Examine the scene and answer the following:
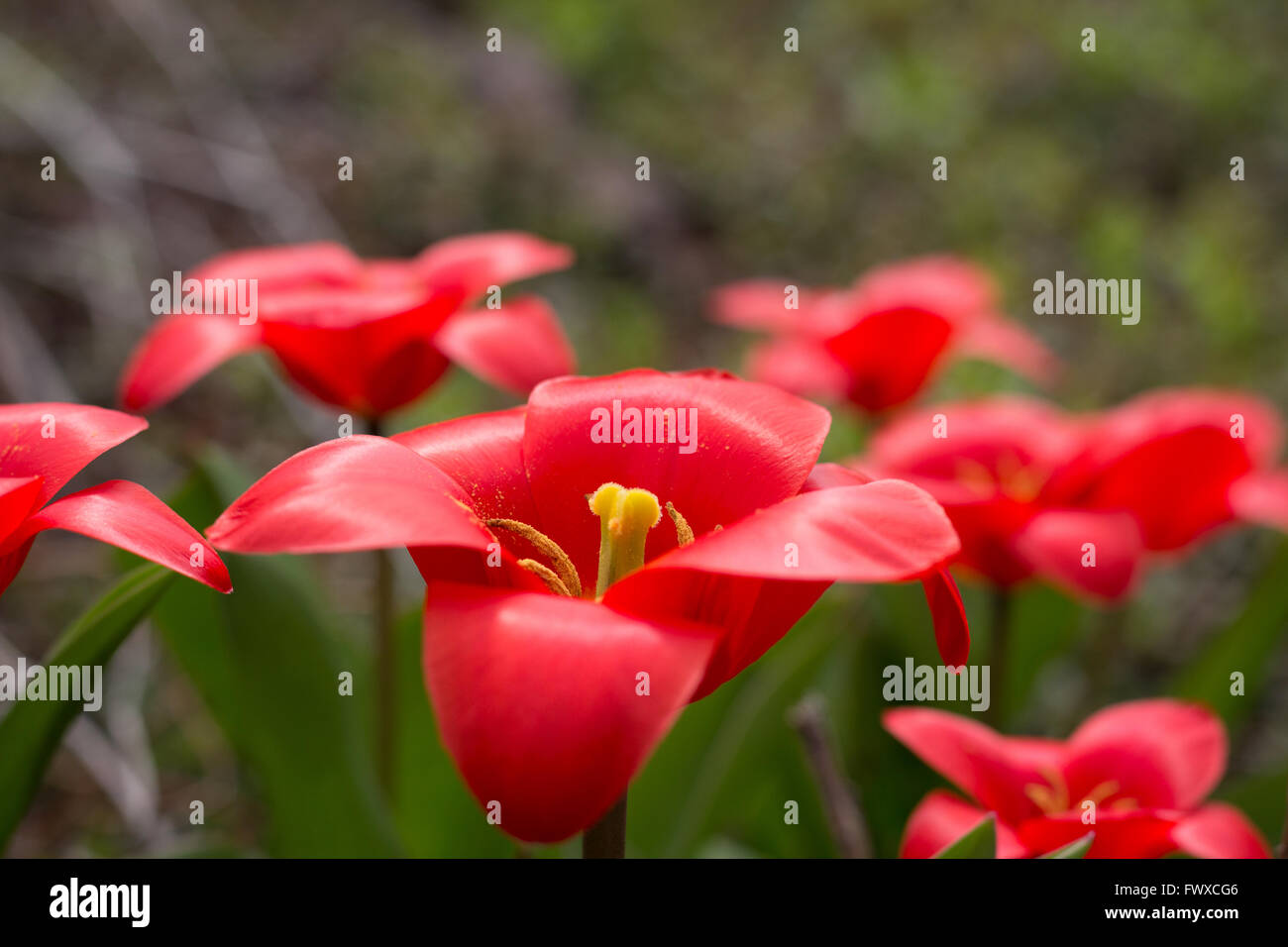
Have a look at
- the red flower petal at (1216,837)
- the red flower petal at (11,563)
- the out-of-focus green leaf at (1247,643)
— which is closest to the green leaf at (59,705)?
the red flower petal at (11,563)

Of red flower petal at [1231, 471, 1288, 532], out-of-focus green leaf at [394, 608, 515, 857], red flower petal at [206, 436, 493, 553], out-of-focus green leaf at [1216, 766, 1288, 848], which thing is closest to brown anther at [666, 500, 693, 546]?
red flower petal at [206, 436, 493, 553]

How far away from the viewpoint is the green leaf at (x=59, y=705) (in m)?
0.55

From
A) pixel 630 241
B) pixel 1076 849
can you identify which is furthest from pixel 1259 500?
pixel 630 241

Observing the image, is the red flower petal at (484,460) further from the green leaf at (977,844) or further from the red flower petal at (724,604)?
the green leaf at (977,844)

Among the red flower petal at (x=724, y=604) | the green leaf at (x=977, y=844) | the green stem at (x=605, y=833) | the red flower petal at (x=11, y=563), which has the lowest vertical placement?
the green leaf at (x=977, y=844)

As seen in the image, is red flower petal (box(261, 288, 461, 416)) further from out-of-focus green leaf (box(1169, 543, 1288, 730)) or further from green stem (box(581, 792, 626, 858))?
out-of-focus green leaf (box(1169, 543, 1288, 730))

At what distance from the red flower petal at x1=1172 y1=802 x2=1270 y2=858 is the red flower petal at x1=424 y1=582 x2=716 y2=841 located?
32 centimetres

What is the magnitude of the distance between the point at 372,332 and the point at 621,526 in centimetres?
33

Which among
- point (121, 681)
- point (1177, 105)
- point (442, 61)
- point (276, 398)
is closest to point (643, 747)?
point (121, 681)

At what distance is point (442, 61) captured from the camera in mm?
2816

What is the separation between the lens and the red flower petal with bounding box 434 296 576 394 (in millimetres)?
788

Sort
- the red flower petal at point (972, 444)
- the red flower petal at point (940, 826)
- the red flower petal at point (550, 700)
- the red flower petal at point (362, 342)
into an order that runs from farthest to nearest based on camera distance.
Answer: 1. the red flower petal at point (972, 444)
2. the red flower petal at point (362, 342)
3. the red flower petal at point (940, 826)
4. the red flower petal at point (550, 700)
